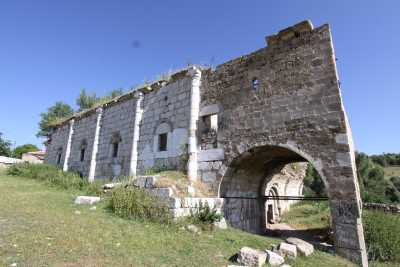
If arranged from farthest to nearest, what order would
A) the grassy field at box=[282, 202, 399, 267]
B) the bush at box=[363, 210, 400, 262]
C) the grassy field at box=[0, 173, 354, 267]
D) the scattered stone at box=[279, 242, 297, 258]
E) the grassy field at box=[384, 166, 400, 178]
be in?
the grassy field at box=[384, 166, 400, 178] < the grassy field at box=[282, 202, 399, 267] < the bush at box=[363, 210, 400, 262] < the scattered stone at box=[279, 242, 297, 258] < the grassy field at box=[0, 173, 354, 267]

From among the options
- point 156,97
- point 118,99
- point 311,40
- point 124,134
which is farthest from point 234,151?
point 118,99

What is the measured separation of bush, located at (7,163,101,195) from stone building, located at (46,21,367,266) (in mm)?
1398

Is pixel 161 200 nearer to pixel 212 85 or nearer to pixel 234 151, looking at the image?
pixel 234 151

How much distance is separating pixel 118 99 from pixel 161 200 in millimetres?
7257

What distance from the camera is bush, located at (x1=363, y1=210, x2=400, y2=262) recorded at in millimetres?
5266

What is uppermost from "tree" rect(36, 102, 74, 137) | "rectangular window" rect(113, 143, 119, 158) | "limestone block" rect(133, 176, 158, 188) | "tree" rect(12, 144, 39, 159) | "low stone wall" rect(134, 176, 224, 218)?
"tree" rect(36, 102, 74, 137)

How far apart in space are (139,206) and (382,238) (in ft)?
18.2

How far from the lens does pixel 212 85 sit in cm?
823

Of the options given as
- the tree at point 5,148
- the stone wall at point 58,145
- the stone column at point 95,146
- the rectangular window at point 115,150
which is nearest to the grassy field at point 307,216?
the rectangular window at point 115,150

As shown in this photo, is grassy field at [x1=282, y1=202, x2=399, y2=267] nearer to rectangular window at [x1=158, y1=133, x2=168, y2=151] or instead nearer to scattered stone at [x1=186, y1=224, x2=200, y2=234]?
scattered stone at [x1=186, y1=224, x2=200, y2=234]

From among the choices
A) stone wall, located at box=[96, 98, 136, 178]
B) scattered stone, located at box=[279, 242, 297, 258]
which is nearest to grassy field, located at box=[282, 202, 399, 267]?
scattered stone, located at box=[279, 242, 297, 258]

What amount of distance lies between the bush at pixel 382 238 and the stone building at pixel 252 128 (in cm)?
90

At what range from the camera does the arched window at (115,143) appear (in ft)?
36.4

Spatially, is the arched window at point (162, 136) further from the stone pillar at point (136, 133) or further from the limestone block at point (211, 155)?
the limestone block at point (211, 155)
